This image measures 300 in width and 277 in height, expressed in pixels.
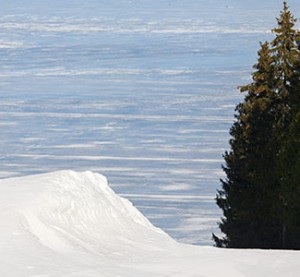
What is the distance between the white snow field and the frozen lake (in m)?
34.6

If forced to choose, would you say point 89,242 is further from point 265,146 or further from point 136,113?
point 136,113

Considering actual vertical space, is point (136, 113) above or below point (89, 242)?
below

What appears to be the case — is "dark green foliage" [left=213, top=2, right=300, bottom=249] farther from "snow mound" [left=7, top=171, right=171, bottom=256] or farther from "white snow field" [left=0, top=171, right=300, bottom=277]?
"white snow field" [left=0, top=171, right=300, bottom=277]

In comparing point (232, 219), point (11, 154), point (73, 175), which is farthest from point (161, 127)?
point (73, 175)

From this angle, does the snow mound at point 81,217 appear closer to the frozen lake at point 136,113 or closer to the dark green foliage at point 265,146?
the dark green foliage at point 265,146

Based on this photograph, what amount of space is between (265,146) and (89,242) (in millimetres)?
15975

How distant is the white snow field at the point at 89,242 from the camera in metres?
11.5

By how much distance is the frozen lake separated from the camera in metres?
65.0

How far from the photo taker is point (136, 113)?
102 meters

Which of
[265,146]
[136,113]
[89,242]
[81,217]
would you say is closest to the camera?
[89,242]

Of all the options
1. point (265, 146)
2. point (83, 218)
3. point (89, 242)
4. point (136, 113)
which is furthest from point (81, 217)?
point (136, 113)

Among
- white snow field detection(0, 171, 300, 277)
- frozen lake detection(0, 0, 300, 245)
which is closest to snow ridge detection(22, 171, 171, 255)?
white snow field detection(0, 171, 300, 277)

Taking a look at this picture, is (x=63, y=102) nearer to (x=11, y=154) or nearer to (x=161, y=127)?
(x=161, y=127)

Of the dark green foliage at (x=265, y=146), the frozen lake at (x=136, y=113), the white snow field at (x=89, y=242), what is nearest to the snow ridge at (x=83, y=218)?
the white snow field at (x=89, y=242)
